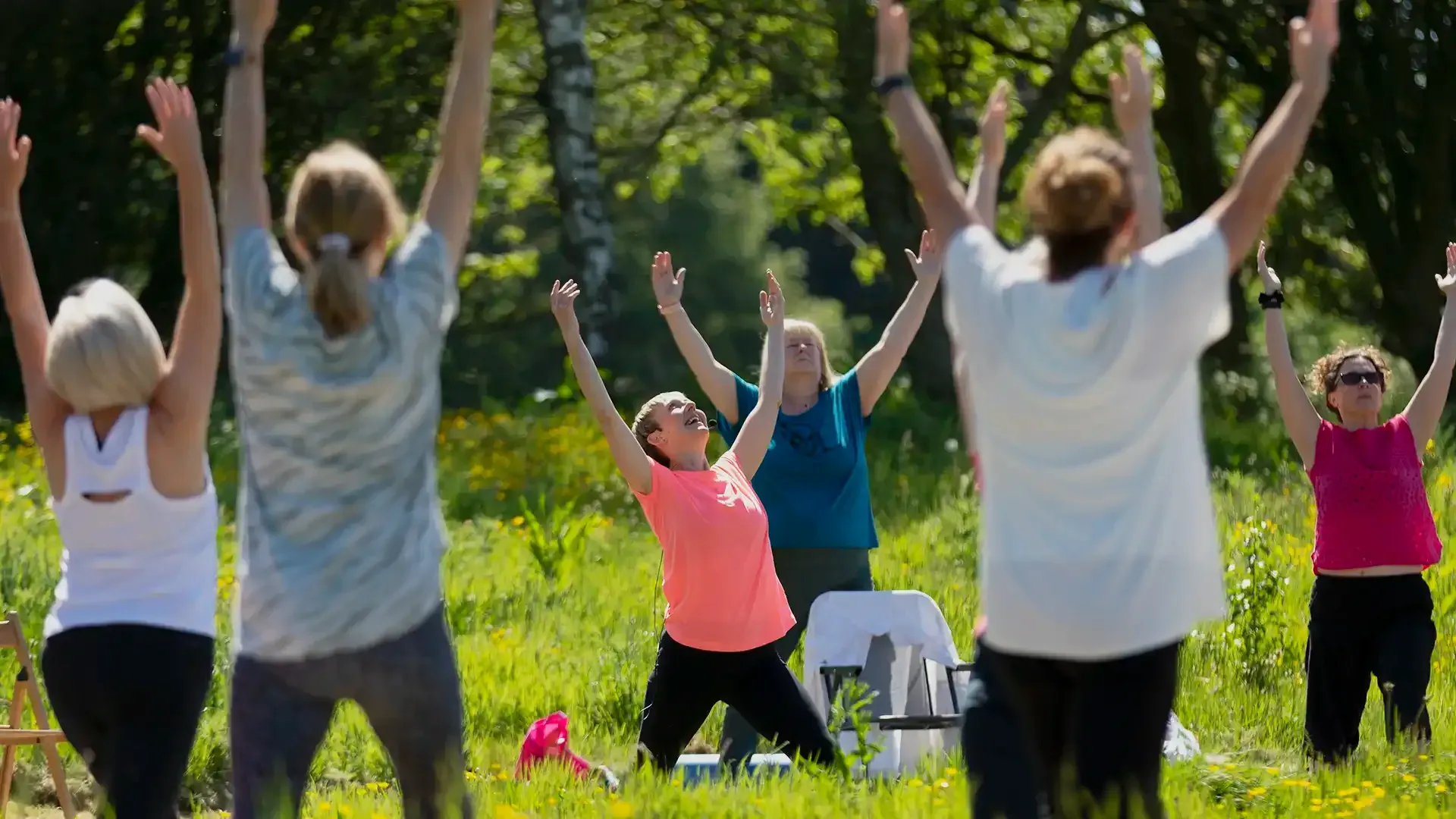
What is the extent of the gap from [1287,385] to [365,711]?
3385mm

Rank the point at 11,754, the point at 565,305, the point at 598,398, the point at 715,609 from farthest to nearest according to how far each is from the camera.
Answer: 1. the point at 11,754
2. the point at 715,609
3. the point at 565,305
4. the point at 598,398

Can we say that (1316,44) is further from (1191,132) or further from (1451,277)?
(1191,132)

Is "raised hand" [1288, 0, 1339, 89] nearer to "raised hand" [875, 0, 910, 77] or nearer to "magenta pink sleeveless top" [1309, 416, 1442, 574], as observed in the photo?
"raised hand" [875, 0, 910, 77]

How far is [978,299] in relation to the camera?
3.13 meters

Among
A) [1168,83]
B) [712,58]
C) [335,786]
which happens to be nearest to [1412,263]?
[1168,83]

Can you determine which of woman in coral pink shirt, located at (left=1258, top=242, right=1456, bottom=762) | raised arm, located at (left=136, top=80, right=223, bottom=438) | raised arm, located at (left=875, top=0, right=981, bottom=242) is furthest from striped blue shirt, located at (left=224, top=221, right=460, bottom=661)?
woman in coral pink shirt, located at (left=1258, top=242, right=1456, bottom=762)

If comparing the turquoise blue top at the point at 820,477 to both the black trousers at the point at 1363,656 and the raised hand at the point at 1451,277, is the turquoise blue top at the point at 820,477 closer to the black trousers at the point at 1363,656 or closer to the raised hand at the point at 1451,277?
the black trousers at the point at 1363,656

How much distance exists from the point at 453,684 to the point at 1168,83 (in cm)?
1561

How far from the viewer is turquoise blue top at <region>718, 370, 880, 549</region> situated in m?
6.22

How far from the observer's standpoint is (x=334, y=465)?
3.14m

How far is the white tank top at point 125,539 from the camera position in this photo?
3.56m

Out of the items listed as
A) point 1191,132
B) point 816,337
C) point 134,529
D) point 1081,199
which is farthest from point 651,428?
point 1191,132

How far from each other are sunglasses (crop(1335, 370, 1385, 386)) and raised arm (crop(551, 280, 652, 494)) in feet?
7.51

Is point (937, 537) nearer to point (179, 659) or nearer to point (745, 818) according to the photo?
point (745, 818)
